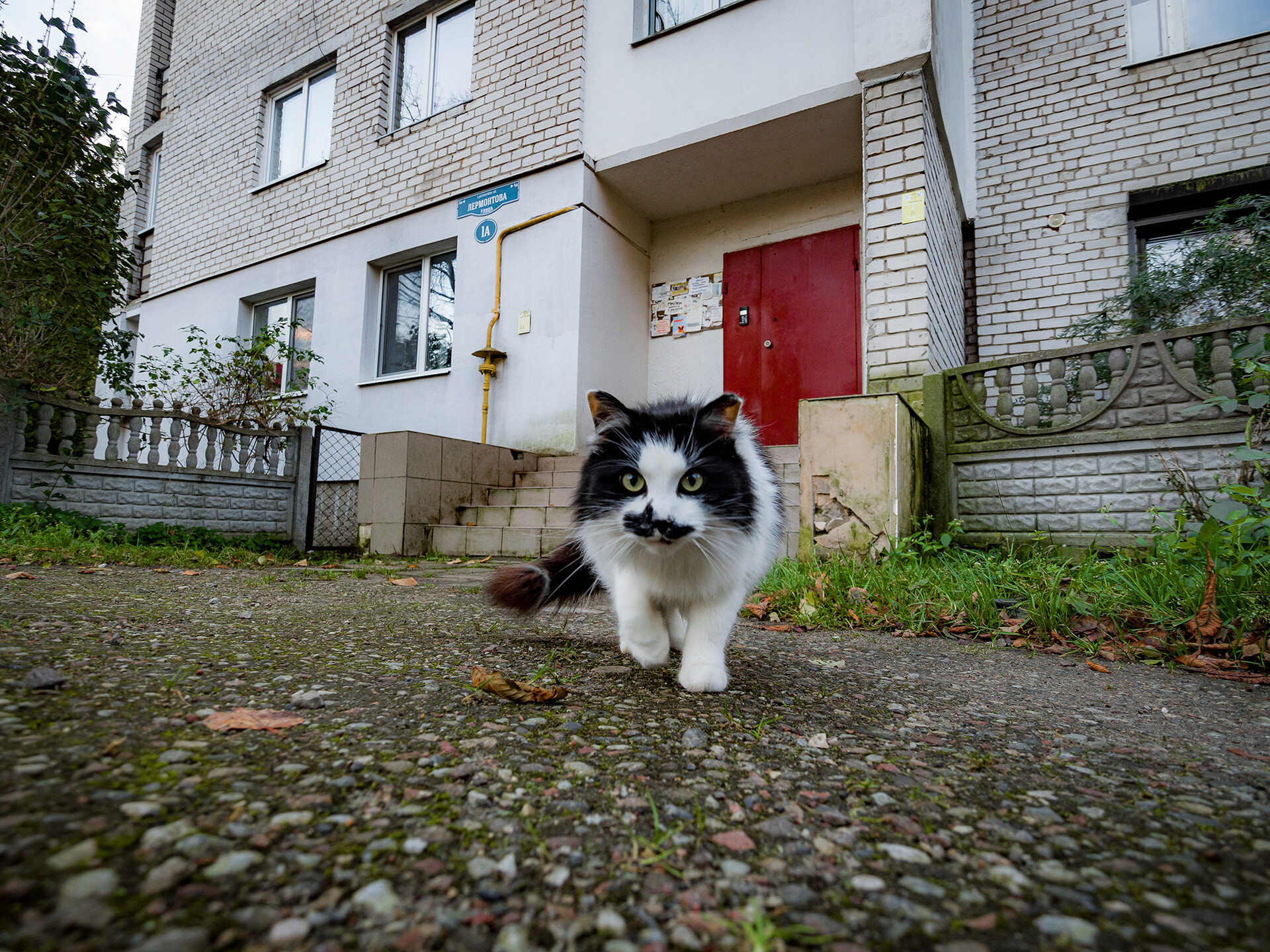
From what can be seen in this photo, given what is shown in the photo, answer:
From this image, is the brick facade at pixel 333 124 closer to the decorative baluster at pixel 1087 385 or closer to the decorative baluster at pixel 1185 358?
the decorative baluster at pixel 1087 385

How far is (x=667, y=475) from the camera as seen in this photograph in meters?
1.61

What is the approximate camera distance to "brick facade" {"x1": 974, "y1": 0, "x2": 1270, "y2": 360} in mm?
6344

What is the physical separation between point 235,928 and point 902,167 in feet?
20.1

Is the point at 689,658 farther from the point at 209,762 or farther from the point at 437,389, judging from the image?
the point at 437,389

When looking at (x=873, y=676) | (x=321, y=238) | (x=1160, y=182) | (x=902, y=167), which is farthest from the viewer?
(x=321, y=238)

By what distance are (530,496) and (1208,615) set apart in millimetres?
5382

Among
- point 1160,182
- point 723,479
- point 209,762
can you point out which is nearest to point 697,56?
point 1160,182

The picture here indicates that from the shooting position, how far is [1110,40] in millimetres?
6773

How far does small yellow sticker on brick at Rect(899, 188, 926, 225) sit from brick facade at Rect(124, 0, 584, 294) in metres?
3.78

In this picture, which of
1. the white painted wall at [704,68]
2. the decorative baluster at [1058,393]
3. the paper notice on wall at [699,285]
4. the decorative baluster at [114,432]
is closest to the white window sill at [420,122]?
the white painted wall at [704,68]

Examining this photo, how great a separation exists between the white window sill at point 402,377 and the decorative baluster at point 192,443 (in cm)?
218

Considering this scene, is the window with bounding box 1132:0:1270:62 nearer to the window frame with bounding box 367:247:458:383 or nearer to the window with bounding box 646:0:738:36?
the window with bounding box 646:0:738:36

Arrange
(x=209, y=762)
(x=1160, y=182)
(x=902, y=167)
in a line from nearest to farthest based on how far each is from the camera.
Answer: (x=209, y=762) < (x=902, y=167) < (x=1160, y=182)

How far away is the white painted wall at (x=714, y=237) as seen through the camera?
23.0 ft
